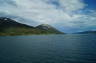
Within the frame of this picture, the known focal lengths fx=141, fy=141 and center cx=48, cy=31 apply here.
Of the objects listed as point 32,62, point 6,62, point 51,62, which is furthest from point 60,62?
point 6,62

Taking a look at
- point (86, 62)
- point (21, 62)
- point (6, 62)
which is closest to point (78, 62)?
point (86, 62)

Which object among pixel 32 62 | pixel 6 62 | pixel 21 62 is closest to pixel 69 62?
pixel 32 62

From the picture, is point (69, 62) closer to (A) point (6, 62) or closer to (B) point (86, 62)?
(B) point (86, 62)

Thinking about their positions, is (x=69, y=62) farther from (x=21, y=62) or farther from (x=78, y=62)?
(x=21, y=62)

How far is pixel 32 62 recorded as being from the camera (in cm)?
4391

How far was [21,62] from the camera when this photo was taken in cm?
4412

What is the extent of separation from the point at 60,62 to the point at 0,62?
19149 millimetres

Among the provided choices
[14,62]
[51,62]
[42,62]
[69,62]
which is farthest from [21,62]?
[69,62]

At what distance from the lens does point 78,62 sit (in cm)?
4350

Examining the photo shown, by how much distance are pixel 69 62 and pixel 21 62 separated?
49.0 ft

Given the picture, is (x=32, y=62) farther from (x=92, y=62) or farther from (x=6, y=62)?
(x=92, y=62)

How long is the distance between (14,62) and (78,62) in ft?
65.8

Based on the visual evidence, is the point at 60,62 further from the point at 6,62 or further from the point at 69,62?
the point at 6,62

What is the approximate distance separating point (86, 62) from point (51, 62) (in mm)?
10861
